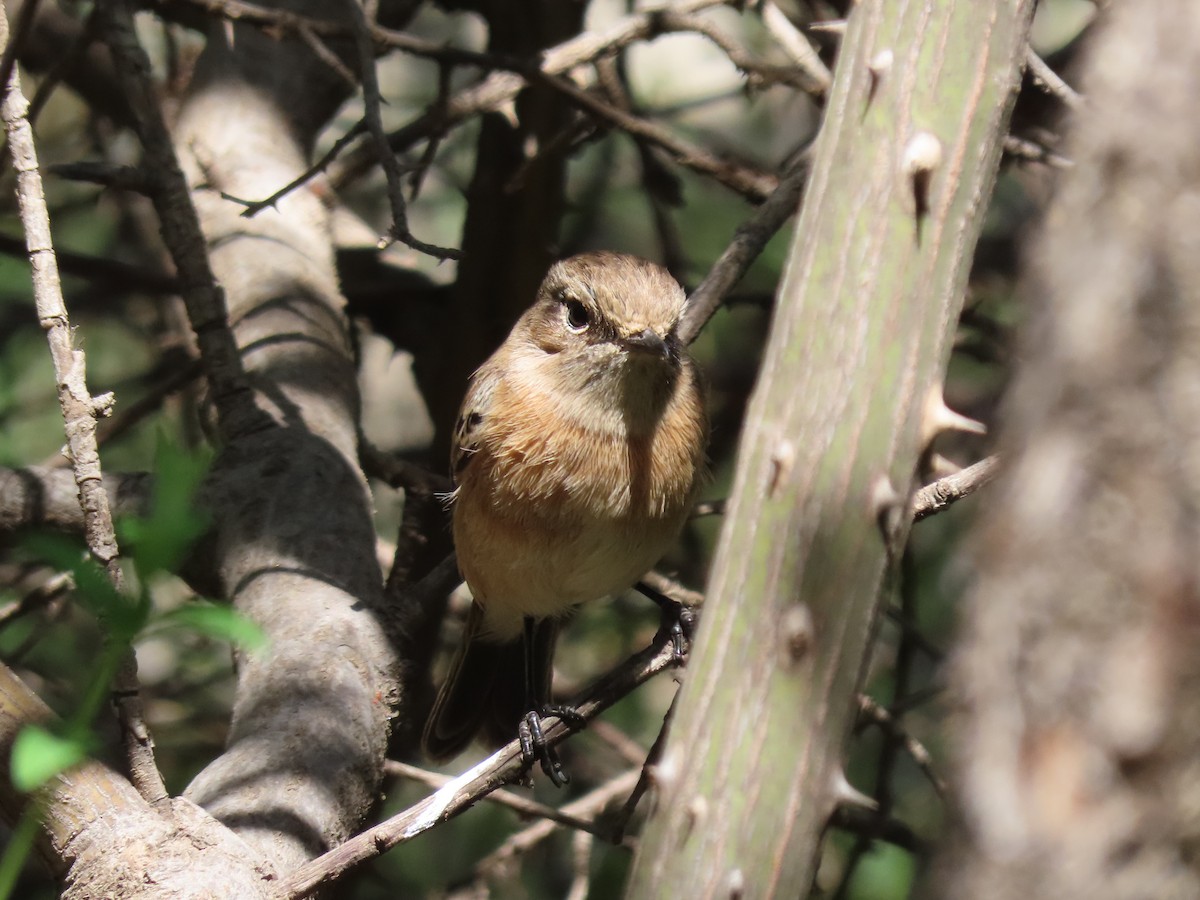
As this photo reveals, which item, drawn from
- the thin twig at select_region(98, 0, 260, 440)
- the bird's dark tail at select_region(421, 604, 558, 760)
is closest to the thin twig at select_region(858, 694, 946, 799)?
the bird's dark tail at select_region(421, 604, 558, 760)

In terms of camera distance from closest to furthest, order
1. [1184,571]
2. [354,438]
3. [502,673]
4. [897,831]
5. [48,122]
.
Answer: [1184,571] → [897,831] → [354,438] → [502,673] → [48,122]

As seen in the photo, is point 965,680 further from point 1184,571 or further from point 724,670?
point 724,670

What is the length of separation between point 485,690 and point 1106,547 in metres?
4.09

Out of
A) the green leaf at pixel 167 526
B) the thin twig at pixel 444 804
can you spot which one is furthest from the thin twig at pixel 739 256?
the green leaf at pixel 167 526

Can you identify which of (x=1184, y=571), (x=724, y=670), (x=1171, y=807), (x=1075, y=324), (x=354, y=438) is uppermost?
(x=1075, y=324)

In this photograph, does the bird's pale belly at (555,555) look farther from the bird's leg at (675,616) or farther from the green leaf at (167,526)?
the green leaf at (167,526)

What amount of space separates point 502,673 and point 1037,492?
13.3 feet

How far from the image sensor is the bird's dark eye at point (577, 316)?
14.8 feet

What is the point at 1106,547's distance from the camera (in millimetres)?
1454

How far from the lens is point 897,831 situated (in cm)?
441

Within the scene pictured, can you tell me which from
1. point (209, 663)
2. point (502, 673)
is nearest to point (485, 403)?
point (502, 673)

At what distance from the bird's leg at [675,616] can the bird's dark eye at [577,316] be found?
36.2 inches

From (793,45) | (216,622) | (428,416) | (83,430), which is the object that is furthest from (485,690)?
(216,622)

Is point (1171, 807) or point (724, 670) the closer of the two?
point (1171, 807)
